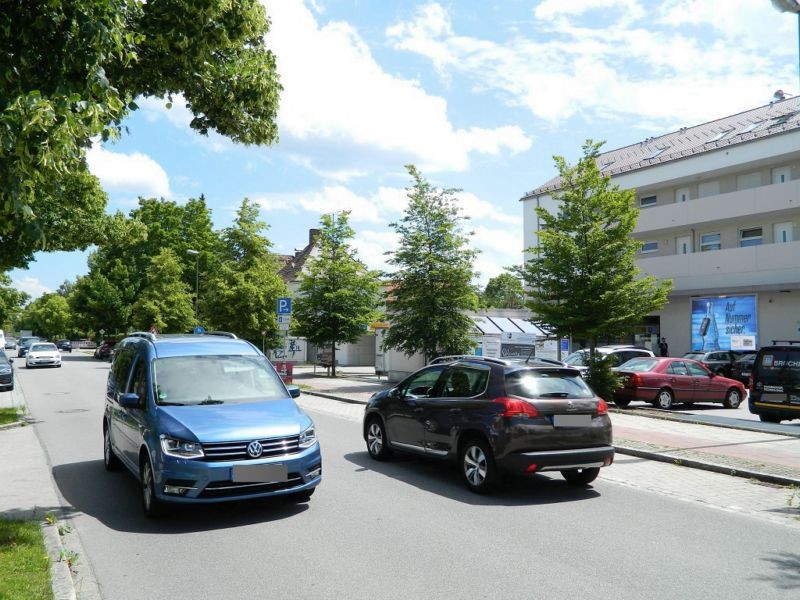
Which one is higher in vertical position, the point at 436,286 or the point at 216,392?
the point at 436,286

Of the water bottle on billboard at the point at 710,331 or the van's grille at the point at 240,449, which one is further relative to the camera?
the water bottle on billboard at the point at 710,331

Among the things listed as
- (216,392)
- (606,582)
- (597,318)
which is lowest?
(606,582)

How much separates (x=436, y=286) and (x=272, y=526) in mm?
18123

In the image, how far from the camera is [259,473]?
244 inches

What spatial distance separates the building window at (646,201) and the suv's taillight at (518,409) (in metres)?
34.9

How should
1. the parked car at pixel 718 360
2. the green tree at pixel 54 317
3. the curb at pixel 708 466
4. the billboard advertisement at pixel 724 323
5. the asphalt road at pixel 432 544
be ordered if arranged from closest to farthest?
the asphalt road at pixel 432 544
the curb at pixel 708 466
the parked car at pixel 718 360
the billboard advertisement at pixel 724 323
the green tree at pixel 54 317

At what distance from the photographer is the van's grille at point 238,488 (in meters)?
6.07

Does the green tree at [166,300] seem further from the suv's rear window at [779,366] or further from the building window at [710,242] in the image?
the suv's rear window at [779,366]

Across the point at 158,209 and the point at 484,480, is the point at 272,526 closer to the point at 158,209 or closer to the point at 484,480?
the point at 484,480

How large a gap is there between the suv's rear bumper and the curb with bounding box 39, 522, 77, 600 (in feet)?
14.2

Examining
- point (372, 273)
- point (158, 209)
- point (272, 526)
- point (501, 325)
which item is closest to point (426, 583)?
point (272, 526)

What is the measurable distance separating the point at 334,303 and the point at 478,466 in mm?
23962

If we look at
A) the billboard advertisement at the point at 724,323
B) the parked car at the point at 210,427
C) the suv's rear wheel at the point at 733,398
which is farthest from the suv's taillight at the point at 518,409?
the billboard advertisement at the point at 724,323

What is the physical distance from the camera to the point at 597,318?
62.6 feet
